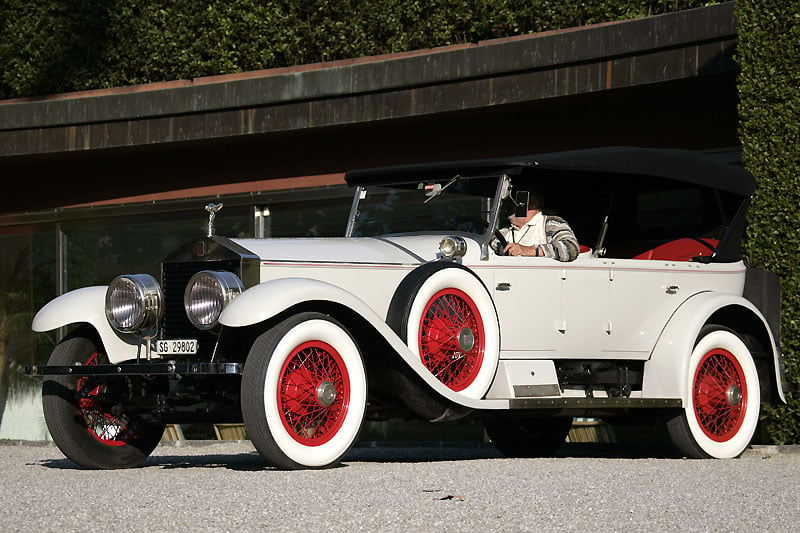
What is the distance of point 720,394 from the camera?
8.42m

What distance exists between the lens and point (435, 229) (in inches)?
325

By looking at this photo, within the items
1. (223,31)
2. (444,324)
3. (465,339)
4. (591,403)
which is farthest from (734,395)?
(223,31)

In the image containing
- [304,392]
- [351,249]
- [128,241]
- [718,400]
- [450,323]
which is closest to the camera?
[304,392]

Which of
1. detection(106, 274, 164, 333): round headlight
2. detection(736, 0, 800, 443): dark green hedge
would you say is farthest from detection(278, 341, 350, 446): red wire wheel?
detection(736, 0, 800, 443): dark green hedge

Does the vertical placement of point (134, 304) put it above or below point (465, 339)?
above

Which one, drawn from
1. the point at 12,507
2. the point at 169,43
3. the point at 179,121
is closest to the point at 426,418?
the point at 12,507

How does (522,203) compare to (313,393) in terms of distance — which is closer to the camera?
(313,393)

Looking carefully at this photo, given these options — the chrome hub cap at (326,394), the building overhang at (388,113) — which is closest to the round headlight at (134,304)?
the chrome hub cap at (326,394)

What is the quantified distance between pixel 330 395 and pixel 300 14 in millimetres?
6138

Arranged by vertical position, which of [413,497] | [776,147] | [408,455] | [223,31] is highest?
[223,31]

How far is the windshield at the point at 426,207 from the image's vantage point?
808cm

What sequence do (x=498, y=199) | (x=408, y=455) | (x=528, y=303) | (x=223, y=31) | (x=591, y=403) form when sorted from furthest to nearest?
(x=223, y=31) → (x=408, y=455) → (x=498, y=199) → (x=591, y=403) → (x=528, y=303)

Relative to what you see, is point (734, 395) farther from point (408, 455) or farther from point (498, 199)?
point (408, 455)

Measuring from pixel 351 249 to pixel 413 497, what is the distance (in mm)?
2545
